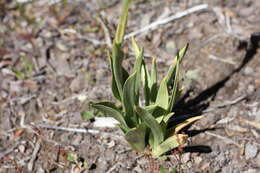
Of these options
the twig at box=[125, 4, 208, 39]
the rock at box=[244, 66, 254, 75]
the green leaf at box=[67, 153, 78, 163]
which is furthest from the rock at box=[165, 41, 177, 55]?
the green leaf at box=[67, 153, 78, 163]

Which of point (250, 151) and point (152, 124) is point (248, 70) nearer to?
point (250, 151)

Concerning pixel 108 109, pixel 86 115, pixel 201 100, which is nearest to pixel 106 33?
pixel 86 115

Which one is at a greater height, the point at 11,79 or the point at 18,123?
the point at 11,79

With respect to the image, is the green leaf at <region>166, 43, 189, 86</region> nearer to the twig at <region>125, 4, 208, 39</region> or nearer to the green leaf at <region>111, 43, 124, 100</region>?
the green leaf at <region>111, 43, 124, 100</region>

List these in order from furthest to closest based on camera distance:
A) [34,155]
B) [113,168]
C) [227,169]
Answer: [34,155]
[113,168]
[227,169]

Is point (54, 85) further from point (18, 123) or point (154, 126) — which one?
point (154, 126)

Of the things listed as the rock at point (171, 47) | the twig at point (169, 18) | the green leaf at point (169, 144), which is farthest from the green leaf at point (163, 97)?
the twig at point (169, 18)

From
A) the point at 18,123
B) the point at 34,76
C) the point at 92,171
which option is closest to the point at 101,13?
the point at 34,76
